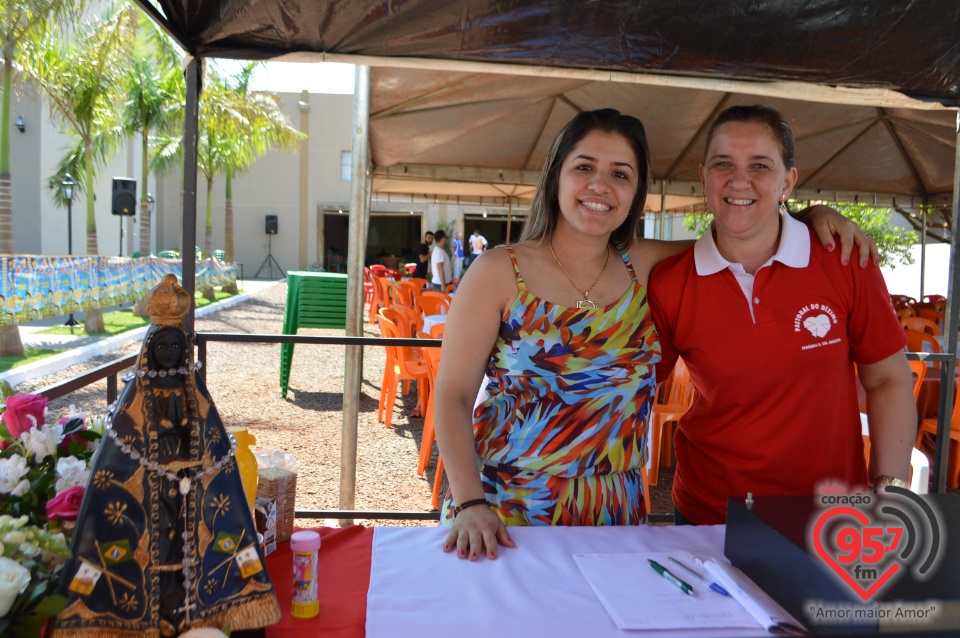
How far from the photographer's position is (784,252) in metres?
1.61

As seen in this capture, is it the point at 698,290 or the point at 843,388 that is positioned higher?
the point at 698,290

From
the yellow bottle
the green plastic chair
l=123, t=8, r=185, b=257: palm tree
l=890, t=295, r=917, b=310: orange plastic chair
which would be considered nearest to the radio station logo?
the yellow bottle

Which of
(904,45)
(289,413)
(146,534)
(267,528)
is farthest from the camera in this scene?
(289,413)

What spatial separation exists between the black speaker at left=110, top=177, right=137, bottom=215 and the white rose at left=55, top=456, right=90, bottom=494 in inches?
621

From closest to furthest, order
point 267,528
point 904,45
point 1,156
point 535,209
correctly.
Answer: point 267,528 → point 535,209 → point 904,45 → point 1,156

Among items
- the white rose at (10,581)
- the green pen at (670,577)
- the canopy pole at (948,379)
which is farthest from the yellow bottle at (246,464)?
the canopy pole at (948,379)

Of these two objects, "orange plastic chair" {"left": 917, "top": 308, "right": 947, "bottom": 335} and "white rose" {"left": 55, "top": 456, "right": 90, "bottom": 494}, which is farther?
"orange plastic chair" {"left": 917, "top": 308, "right": 947, "bottom": 335}

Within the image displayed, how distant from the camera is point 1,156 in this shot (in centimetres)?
954

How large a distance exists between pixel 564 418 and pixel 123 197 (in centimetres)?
1599

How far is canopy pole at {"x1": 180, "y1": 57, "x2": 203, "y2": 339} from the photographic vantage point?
2.14m

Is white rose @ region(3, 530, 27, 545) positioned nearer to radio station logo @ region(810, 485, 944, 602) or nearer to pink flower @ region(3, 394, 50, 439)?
pink flower @ region(3, 394, 50, 439)

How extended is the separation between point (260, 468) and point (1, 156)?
10325mm

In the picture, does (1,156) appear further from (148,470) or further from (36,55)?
(148,470)

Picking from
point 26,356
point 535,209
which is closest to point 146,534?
point 535,209
